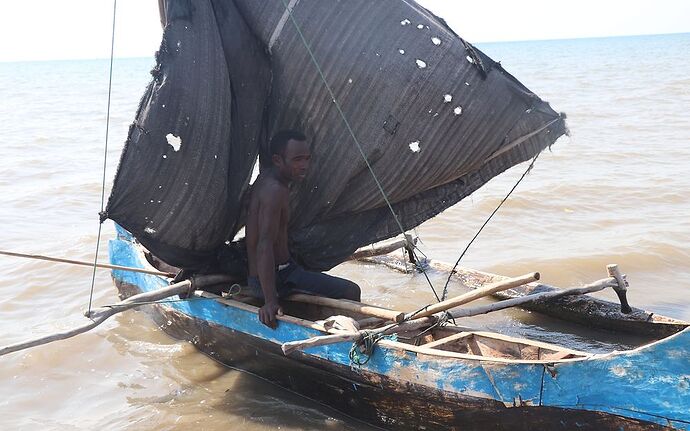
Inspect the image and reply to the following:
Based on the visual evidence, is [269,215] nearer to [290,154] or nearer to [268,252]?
[268,252]

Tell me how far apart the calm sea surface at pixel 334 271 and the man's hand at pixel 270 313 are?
0.59 meters

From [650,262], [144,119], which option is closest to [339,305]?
[144,119]

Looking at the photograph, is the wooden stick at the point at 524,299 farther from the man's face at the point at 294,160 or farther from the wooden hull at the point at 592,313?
the man's face at the point at 294,160

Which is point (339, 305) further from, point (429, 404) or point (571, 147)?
point (571, 147)

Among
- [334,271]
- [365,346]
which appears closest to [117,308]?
[365,346]

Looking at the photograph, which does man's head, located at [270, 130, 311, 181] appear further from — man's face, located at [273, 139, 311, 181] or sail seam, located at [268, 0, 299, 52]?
sail seam, located at [268, 0, 299, 52]

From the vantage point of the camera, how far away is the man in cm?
423

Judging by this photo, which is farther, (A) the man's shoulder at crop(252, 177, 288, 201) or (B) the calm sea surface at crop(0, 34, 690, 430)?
(B) the calm sea surface at crop(0, 34, 690, 430)

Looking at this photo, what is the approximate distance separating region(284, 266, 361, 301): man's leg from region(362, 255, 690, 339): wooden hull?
1.25m

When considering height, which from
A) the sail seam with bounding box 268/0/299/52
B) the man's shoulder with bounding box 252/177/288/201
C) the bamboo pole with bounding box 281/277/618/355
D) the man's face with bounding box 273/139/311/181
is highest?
the sail seam with bounding box 268/0/299/52

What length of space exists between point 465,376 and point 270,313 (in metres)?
1.23

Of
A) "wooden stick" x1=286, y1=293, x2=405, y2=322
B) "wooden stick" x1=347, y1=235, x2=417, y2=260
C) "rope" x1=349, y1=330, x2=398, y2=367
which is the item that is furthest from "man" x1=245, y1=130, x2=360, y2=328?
"wooden stick" x1=347, y1=235, x2=417, y2=260

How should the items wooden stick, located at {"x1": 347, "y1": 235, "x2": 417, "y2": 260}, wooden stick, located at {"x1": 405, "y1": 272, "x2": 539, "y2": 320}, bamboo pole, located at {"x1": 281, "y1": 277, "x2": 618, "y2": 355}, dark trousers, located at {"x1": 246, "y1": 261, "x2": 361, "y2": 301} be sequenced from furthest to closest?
1. wooden stick, located at {"x1": 347, "y1": 235, "x2": 417, "y2": 260}
2. dark trousers, located at {"x1": 246, "y1": 261, "x2": 361, "y2": 301}
3. wooden stick, located at {"x1": 405, "y1": 272, "x2": 539, "y2": 320}
4. bamboo pole, located at {"x1": 281, "y1": 277, "x2": 618, "y2": 355}

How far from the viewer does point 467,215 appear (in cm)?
916
